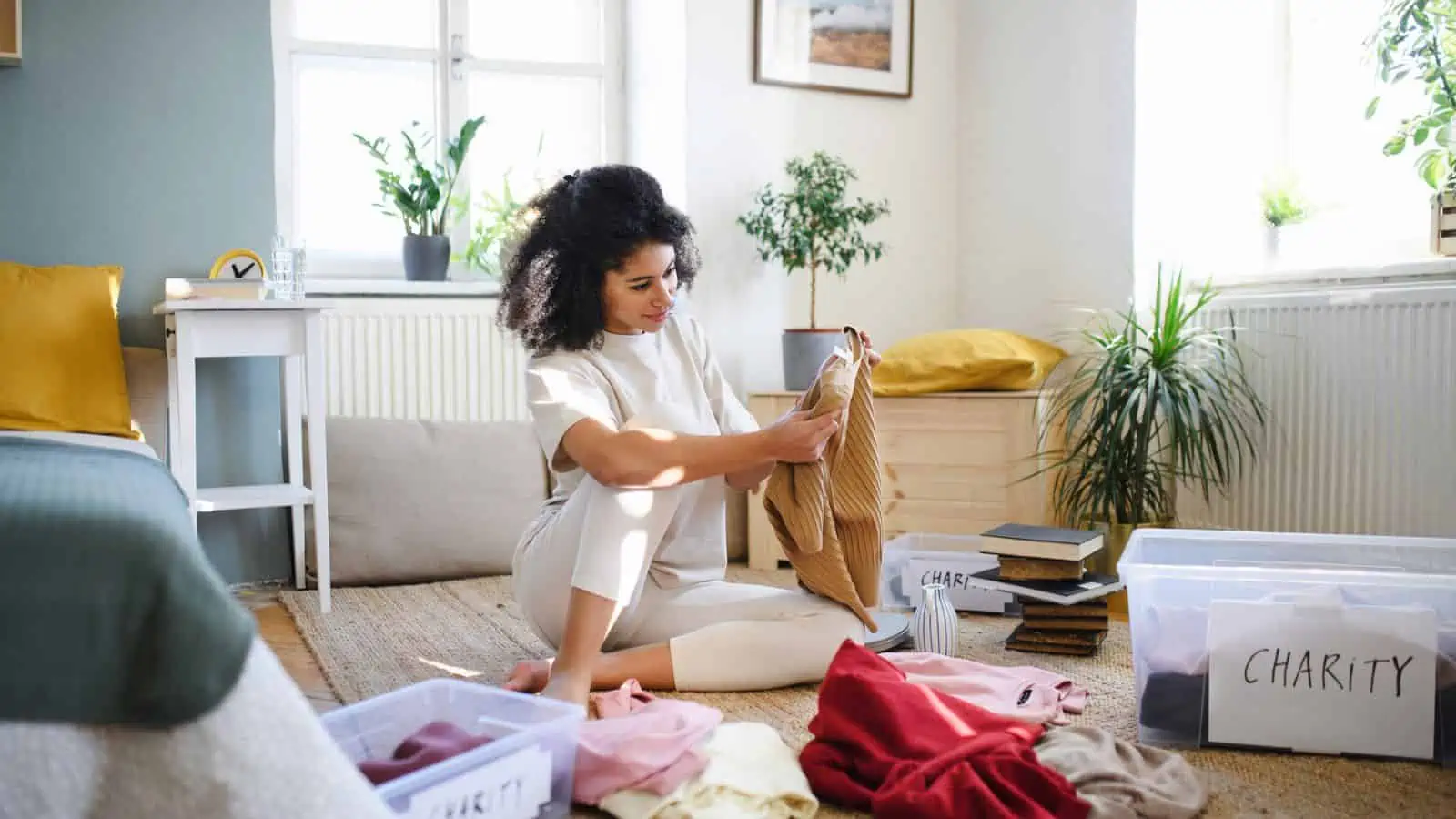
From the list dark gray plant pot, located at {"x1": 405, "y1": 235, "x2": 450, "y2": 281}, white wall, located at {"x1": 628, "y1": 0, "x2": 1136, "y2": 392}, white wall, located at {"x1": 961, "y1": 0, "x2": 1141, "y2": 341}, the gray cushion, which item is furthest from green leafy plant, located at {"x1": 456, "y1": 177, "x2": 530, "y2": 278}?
white wall, located at {"x1": 961, "y1": 0, "x2": 1141, "y2": 341}

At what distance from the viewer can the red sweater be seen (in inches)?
57.6

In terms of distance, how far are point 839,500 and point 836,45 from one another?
2014 mm

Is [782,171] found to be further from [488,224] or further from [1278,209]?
[1278,209]

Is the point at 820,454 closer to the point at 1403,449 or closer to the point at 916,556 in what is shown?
the point at 916,556

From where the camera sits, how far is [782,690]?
2.13m

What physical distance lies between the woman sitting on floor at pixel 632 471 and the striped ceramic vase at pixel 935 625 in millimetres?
156

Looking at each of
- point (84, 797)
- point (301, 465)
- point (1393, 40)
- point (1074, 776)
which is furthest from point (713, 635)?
point (1393, 40)

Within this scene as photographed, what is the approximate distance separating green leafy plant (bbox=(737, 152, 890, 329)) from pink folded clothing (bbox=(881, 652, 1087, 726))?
157 centimetres

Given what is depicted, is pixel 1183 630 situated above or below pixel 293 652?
above

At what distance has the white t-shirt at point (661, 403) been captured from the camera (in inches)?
78.3

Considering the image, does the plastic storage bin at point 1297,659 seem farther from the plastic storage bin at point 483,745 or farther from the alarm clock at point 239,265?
the alarm clock at point 239,265

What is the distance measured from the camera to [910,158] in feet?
12.6

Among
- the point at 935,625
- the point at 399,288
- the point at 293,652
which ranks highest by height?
the point at 399,288

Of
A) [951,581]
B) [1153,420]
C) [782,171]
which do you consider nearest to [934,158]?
[782,171]
